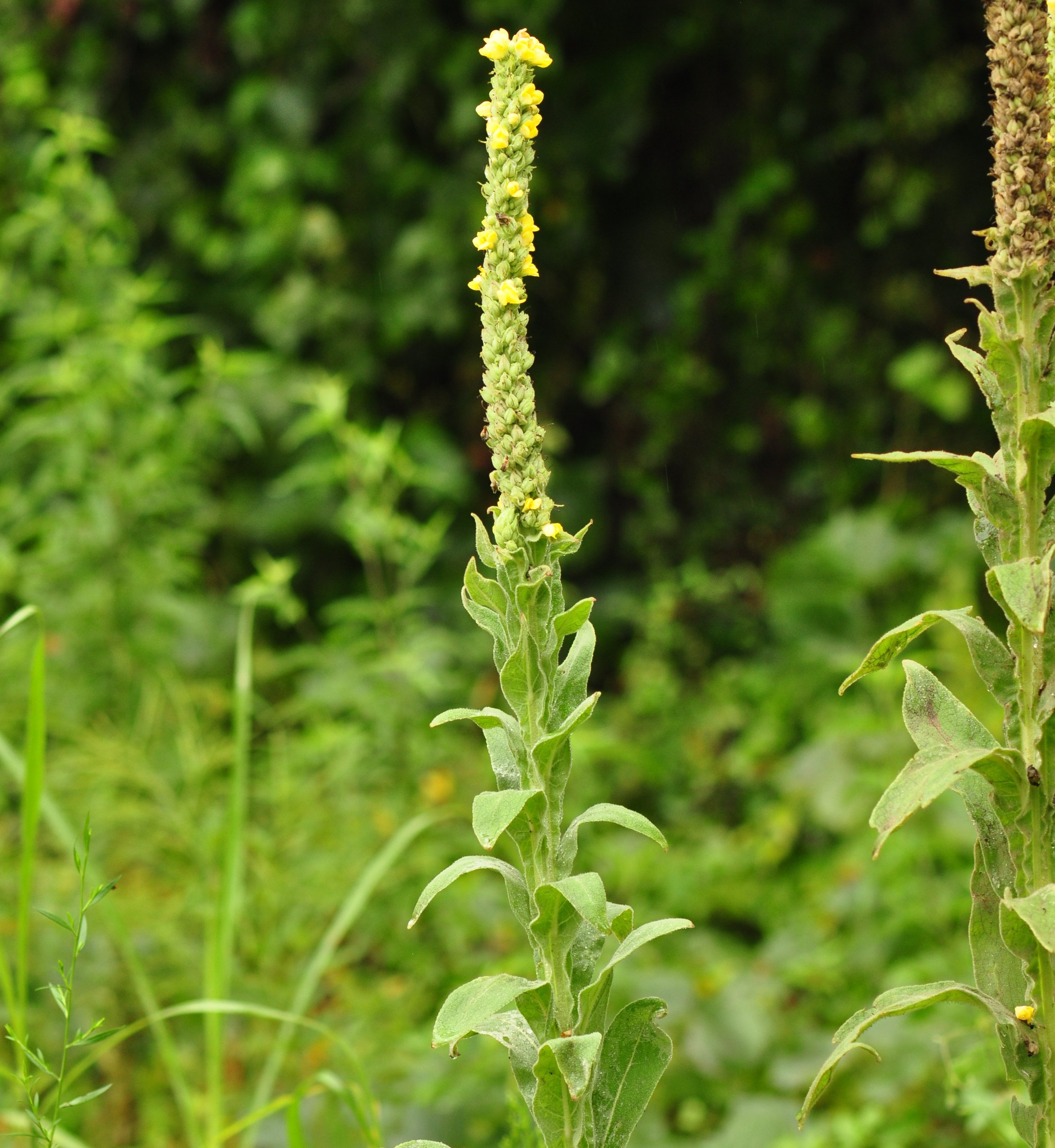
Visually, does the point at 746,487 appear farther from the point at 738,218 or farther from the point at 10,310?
the point at 10,310

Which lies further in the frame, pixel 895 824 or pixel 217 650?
pixel 217 650

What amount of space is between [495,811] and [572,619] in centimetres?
15

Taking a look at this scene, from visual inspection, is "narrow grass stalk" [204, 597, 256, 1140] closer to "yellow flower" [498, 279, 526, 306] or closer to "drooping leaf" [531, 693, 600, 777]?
"drooping leaf" [531, 693, 600, 777]

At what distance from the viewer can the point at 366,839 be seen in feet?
8.12

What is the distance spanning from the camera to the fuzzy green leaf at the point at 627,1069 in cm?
88

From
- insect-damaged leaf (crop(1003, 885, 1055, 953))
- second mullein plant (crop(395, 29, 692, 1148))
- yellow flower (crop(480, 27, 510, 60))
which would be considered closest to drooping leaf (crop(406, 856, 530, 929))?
second mullein plant (crop(395, 29, 692, 1148))

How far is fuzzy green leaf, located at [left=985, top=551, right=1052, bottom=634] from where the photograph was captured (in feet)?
2.48

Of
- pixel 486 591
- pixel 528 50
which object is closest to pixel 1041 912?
pixel 486 591

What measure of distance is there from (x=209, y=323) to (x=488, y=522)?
1277 millimetres

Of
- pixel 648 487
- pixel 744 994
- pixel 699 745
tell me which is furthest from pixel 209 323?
pixel 744 994

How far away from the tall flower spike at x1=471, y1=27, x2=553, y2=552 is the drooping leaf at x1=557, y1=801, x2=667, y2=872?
195 mm

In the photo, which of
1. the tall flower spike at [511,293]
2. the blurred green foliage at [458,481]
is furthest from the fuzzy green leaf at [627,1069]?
the blurred green foliage at [458,481]

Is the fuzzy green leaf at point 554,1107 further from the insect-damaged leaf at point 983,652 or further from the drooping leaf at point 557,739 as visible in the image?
the insect-damaged leaf at point 983,652

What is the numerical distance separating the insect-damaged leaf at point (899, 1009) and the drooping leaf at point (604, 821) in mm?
189
